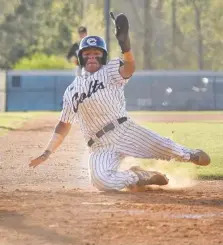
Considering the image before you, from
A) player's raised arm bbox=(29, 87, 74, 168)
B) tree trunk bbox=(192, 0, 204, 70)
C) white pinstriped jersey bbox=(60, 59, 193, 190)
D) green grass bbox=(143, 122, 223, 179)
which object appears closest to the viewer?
white pinstriped jersey bbox=(60, 59, 193, 190)

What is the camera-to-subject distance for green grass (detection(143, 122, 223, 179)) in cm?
1108

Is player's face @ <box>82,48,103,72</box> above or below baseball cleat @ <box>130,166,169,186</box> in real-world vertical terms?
above

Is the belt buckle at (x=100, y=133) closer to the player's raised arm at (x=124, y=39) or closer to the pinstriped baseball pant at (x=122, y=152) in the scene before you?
the pinstriped baseball pant at (x=122, y=152)

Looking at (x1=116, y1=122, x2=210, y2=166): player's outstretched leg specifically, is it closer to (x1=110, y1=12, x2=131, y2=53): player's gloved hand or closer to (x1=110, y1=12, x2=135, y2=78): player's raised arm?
(x1=110, y1=12, x2=135, y2=78): player's raised arm

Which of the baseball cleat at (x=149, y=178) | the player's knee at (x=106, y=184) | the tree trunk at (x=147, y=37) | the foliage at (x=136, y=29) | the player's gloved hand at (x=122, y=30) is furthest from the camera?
the tree trunk at (x=147, y=37)

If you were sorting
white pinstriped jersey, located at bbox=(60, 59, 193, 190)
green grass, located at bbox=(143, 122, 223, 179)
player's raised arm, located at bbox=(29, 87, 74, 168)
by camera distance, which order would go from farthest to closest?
green grass, located at bbox=(143, 122, 223, 179), player's raised arm, located at bbox=(29, 87, 74, 168), white pinstriped jersey, located at bbox=(60, 59, 193, 190)

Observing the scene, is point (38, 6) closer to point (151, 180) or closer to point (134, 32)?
point (134, 32)

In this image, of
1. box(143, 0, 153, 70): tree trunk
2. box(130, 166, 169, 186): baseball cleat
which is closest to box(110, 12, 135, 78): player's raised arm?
box(130, 166, 169, 186): baseball cleat

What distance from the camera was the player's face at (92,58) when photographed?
342 inches

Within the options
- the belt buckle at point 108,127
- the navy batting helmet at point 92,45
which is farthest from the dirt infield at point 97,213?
the navy batting helmet at point 92,45

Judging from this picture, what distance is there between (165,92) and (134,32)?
14.5 metres

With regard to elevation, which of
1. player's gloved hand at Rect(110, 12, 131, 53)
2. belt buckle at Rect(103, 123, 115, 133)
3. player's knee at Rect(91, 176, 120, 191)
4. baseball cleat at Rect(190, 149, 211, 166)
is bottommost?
player's knee at Rect(91, 176, 120, 191)

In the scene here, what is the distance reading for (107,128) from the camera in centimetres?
876

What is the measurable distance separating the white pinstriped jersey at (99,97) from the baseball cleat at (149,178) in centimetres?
53
